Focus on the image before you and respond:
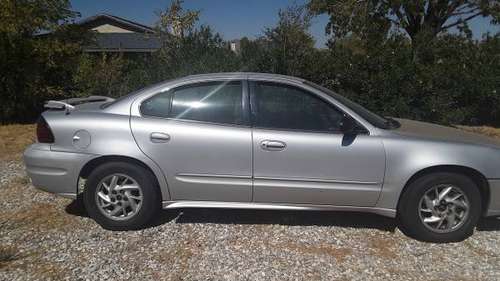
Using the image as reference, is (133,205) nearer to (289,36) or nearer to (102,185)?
(102,185)

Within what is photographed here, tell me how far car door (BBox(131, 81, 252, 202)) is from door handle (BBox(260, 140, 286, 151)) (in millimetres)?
126

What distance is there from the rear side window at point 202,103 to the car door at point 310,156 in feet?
0.60

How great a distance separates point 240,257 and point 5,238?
2171mm

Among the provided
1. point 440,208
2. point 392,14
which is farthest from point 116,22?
point 440,208

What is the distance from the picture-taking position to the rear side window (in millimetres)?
4176

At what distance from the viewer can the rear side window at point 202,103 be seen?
418 centimetres

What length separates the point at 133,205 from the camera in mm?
4227

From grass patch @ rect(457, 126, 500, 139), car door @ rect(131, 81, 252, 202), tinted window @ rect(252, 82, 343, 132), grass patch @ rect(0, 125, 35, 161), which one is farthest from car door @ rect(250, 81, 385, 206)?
grass patch @ rect(457, 126, 500, 139)

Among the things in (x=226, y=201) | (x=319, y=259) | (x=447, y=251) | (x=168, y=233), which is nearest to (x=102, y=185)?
(x=168, y=233)

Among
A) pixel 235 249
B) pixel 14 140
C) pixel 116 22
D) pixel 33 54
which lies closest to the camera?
pixel 235 249

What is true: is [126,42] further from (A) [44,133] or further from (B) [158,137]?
(B) [158,137]

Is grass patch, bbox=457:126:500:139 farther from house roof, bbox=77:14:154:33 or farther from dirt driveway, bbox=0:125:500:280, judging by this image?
house roof, bbox=77:14:154:33

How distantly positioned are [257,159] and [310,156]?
0.47m

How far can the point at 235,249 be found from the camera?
13.0 ft
